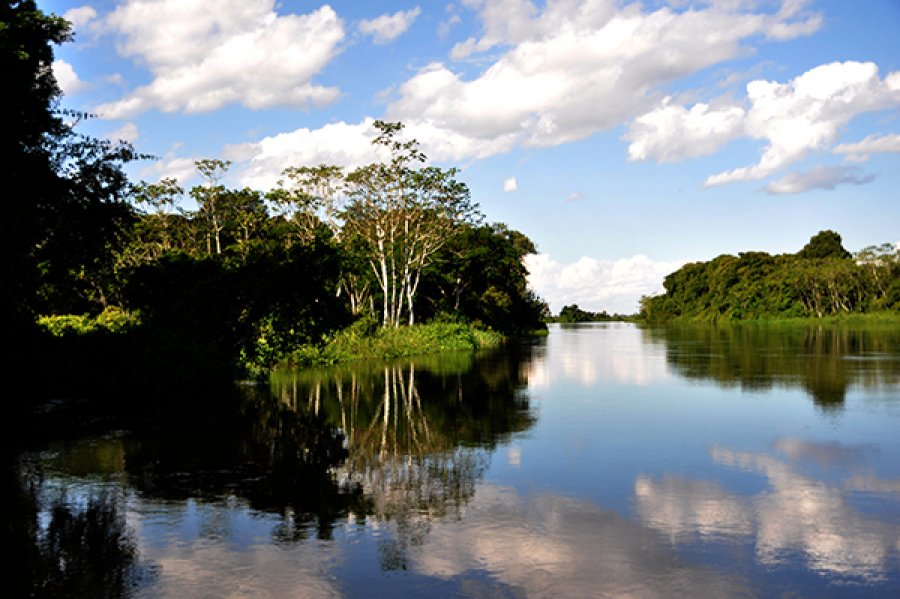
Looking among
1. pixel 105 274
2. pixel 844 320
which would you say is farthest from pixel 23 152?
pixel 844 320

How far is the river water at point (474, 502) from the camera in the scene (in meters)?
7.41

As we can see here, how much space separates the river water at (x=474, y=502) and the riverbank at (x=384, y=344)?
14031mm

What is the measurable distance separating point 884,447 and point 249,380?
1952 centimetres

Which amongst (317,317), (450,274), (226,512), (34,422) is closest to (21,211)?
(34,422)

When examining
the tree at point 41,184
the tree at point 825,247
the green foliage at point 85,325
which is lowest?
the green foliage at point 85,325

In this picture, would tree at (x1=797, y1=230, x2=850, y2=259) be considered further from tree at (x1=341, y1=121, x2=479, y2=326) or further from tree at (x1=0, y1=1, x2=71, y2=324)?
Result: tree at (x1=0, y1=1, x2=71, y2=324)

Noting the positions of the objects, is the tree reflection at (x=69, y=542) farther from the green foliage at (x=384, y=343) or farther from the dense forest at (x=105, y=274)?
the green foliage at (x=384, y=343)

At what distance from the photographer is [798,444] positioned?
14469 millimetres

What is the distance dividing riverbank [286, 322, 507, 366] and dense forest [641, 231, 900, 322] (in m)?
72.7

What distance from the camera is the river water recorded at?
292 inches

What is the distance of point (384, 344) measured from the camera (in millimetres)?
41312

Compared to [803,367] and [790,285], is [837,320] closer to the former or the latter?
[790,285]

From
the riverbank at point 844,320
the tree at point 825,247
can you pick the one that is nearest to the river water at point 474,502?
the riverbank at point 844,320

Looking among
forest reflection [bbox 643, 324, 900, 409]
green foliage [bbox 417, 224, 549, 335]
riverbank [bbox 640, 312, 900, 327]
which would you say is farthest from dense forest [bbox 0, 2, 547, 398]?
riverbank [bbox 640, 312, 900, 327]
